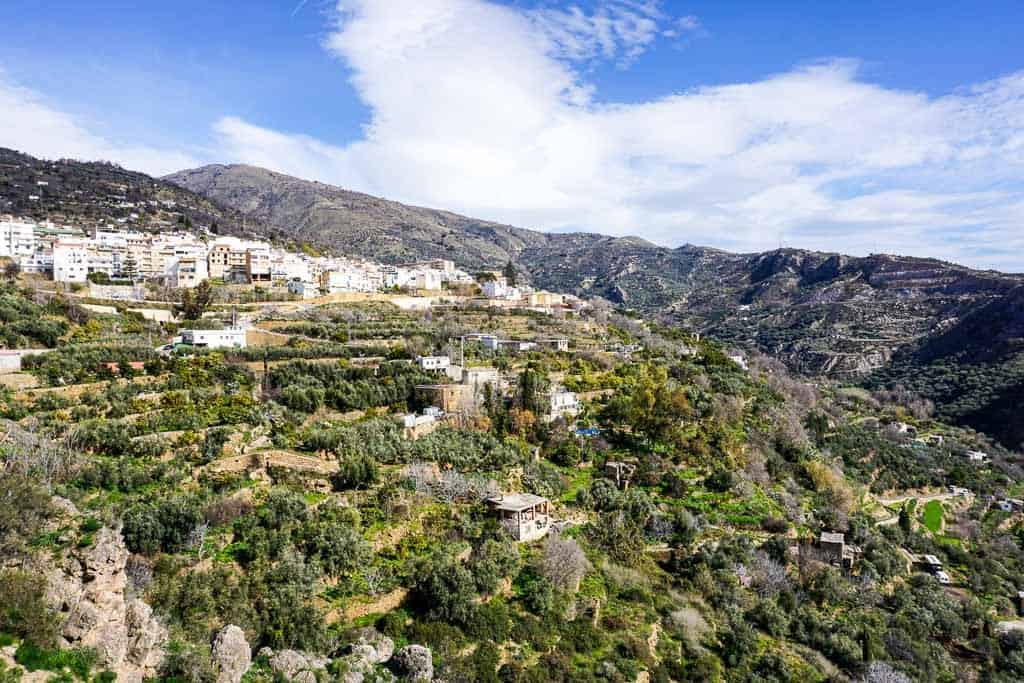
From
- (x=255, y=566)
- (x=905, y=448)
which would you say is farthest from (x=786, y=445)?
(x=255, y=566)

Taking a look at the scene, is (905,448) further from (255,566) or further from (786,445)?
(255,566)

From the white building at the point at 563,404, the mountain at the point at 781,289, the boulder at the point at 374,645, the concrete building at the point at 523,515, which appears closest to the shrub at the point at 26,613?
the boulder at the point at 374,645

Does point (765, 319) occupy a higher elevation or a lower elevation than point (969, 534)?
higher

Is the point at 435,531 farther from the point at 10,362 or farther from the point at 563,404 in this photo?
the point at 10,362

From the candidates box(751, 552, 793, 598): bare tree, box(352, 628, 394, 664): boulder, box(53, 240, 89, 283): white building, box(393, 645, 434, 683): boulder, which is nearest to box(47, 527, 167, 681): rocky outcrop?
box(352, 628, 394, 664): boulder

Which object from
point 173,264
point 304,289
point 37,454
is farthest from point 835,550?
point 173,264

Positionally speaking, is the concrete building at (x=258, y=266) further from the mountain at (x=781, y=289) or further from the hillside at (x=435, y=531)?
the mountain at (x=781, y=289)
